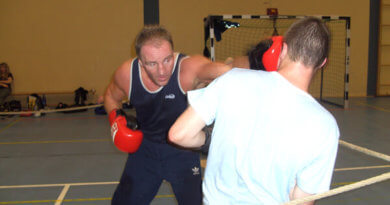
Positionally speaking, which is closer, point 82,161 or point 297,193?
point 297,193

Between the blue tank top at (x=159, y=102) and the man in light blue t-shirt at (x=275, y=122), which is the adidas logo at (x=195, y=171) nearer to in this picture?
the blue tank top at (x=159, y=102)

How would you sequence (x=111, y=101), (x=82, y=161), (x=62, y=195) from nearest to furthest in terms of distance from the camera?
(x=111, y=101) → (x=62, y=195) → (x=82, y=161)

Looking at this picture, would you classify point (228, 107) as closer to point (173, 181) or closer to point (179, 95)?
point (179, 95)

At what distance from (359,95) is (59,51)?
820 centimetres

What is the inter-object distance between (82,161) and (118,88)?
2.36 metres

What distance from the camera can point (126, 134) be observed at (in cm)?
197

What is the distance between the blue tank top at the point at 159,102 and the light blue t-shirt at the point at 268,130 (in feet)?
2.86

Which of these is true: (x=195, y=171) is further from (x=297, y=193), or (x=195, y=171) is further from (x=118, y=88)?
(x=297, y=193)

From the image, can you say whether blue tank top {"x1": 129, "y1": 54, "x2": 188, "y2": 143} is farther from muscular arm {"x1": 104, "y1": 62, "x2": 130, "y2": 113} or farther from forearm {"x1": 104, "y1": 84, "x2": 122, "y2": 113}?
forearm {"x1": 104, "y1": 84, "x2": 122, "y2": 113}

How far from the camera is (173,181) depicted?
1926mm

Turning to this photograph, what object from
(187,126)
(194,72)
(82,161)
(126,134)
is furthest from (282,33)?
(187,126)

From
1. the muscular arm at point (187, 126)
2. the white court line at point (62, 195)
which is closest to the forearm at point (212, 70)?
the muscular arm at point (187, 126)

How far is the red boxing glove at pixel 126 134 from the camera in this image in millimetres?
1963

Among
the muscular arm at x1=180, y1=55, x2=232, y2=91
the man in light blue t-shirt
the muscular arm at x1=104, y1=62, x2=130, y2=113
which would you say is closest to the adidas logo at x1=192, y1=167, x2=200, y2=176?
the muscular arm at x1=180, y1=55, x2=232, y2=91
